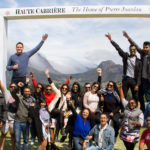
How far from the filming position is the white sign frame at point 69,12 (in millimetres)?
7086

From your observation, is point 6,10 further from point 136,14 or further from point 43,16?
point 136,14

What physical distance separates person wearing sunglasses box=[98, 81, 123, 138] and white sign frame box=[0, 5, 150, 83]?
94.5 inches

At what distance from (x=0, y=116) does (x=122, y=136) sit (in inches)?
132

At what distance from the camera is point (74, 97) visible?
6.83 m

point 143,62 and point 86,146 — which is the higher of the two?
point 143,62

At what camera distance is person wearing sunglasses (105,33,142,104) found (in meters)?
6.71

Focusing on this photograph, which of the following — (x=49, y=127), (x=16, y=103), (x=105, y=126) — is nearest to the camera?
(x=105, y=126)

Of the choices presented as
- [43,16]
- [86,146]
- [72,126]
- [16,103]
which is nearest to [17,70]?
[16,103]

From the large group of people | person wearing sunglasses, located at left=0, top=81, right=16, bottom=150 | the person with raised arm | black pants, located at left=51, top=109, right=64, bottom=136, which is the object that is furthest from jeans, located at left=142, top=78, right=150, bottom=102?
person wearing sunglasses, located at left=0, top=81, right=16, bottom=150

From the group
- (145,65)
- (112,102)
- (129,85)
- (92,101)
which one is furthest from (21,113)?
(145,65)

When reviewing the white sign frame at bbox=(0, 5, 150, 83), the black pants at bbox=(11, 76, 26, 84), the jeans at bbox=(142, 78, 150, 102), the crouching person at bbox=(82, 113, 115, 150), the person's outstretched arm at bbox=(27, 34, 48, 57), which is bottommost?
the crouching person at bbox=(82, 113, 115, 150)

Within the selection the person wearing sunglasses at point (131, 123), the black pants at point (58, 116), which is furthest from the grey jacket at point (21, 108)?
the person wearing sunglasses at point (131, 123)

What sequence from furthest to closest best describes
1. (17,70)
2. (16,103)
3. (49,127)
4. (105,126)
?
(17,70), (49,127), (16,103), (105,126)

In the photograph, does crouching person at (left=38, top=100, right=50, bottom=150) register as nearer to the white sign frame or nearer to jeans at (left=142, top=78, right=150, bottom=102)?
the white sign frame
